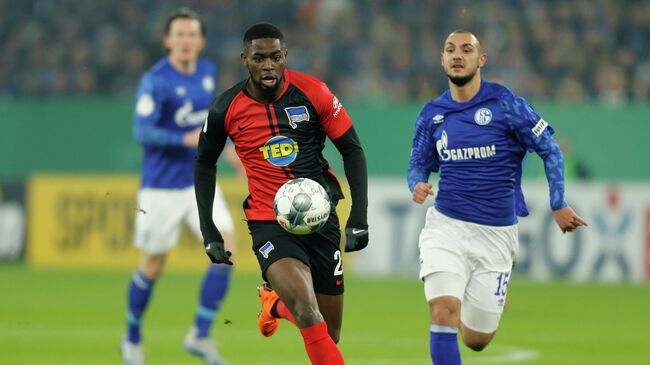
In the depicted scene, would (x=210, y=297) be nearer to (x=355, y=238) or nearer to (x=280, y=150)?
(x=280, y=150)

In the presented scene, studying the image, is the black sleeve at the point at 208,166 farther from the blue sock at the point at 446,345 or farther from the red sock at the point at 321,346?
the blue sock at the point at 446,345

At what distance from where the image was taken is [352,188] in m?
7.80

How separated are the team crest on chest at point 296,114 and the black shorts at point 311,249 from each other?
624 mm

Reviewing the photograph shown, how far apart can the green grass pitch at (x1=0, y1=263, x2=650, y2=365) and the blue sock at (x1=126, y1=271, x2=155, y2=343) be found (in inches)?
15.7

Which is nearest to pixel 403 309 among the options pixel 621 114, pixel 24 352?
pixel 24 352

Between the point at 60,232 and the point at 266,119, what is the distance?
13353mm

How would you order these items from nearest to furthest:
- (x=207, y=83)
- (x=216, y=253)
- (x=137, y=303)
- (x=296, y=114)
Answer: (x=296, y=114) < (x=216, y=253) < (x=137, y=303) < (x=207, y=83)

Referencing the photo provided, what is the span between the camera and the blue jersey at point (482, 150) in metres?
8.20

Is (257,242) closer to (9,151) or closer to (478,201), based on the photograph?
(478,201)

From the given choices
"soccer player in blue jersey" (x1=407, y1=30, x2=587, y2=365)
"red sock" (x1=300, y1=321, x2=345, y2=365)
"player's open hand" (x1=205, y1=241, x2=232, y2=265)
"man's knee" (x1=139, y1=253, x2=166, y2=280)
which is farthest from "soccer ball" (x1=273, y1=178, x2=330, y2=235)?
"man's knee" (x1=139, y1=253, x2=166, y2=280)

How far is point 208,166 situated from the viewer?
812cm

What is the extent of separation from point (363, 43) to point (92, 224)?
19.4ft

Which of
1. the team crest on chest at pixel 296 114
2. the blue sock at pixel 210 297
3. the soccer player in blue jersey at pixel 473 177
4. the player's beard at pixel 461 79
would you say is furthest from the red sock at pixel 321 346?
the blue sock at pixel 210 297

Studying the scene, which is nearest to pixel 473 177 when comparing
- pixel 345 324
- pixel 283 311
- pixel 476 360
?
pixel 283 311
